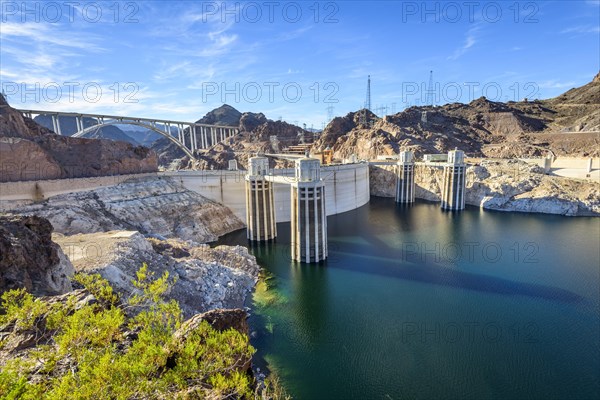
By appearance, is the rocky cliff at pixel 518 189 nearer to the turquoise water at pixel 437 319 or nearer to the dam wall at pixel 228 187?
the turquoise water at pixel 437 319

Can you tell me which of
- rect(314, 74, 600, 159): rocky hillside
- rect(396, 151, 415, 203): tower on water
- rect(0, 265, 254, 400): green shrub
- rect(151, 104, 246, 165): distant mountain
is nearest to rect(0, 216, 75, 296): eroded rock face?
rect(0, 265, 254, 400): green shrub

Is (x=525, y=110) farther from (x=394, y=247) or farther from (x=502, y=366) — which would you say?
(x=502, y=366)

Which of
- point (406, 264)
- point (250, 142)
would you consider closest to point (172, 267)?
point (406, 264)

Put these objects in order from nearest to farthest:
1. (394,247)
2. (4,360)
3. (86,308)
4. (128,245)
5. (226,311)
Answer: (4,360) < (86,308) < (226,311) < (128,245) < (394,247)

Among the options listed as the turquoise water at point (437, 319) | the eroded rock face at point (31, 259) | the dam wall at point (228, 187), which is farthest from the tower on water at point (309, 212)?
the eroded rock face at point (31, 259)

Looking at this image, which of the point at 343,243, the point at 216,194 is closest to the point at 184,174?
the point at 216,194

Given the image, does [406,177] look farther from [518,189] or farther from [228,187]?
[228,187]
